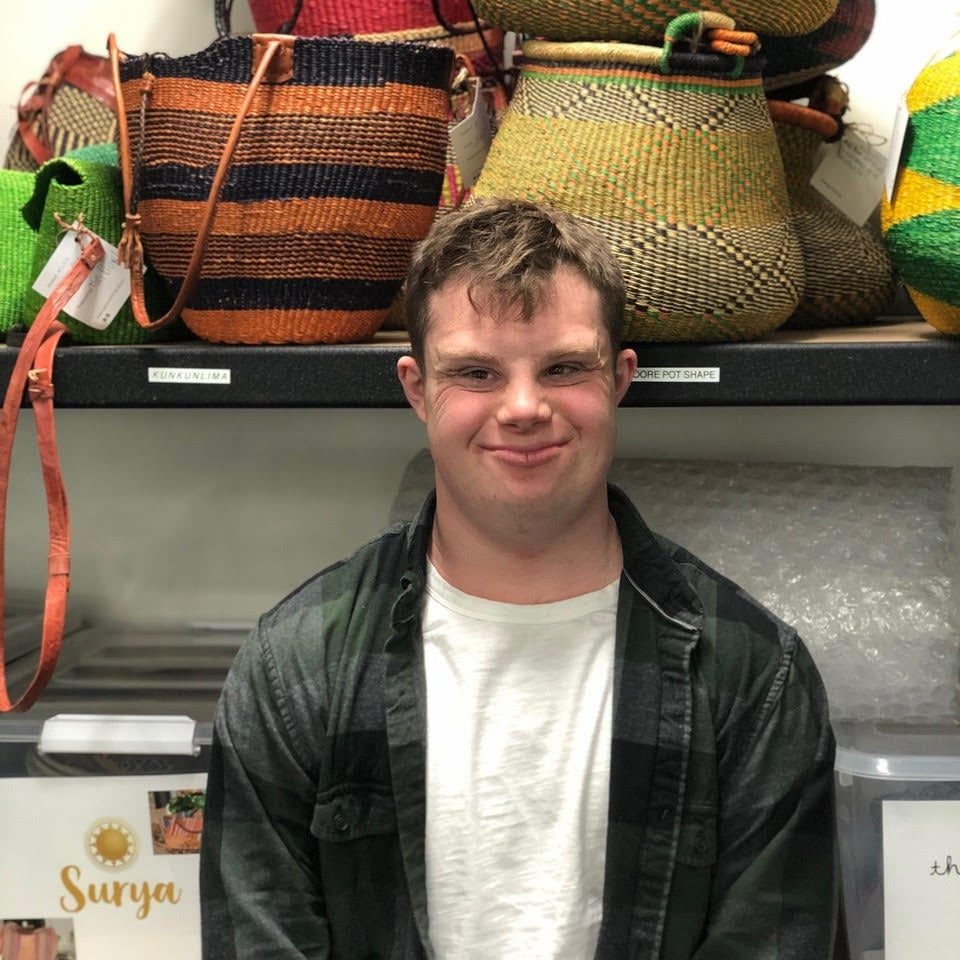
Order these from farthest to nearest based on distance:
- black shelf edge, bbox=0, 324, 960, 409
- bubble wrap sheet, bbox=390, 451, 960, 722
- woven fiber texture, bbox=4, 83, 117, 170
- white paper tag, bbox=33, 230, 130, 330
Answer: woven fiber texture, bbox=4, 83, 117, 170
bubble wrap sheet, bbox=390, 451, 960, 722
white paper tag, bbox=33, 230, 130, 330
black shelf edge, bbox=0, 324, 960, 409

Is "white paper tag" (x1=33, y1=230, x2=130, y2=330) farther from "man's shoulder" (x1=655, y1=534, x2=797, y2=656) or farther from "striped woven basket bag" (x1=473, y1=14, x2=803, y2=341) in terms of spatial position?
"man's shoulder" (x1=655, y1=534, x2=797, y2=656)

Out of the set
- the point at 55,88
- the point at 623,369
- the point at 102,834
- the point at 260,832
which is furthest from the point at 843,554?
the point at 55,88

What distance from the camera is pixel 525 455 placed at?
862mm

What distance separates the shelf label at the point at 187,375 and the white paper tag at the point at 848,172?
2.11ft

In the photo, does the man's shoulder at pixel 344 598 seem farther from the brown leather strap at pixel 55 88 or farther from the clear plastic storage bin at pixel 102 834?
the brown leather strap at pixel 55 88

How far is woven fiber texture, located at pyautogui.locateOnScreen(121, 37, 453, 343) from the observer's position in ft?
3.15

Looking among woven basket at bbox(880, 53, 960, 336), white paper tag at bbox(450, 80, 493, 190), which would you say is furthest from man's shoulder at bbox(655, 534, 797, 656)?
white paper tag at bbox(450, 80, 493, 190)

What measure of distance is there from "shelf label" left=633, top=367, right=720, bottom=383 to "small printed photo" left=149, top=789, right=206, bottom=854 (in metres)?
0.55

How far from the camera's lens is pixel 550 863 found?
0.91 meters

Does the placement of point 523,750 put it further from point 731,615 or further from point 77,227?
point 77,227

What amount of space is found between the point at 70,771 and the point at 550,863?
1.54 feet

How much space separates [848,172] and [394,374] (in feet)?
1.85

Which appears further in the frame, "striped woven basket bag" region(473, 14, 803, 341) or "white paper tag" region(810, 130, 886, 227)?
"white paper tag" region(810, 130, 886, 227)

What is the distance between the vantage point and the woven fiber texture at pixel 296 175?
960 millimetres
